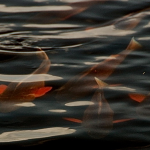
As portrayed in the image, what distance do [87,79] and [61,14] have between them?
1.25m

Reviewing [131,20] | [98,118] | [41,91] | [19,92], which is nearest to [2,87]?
[19,92]

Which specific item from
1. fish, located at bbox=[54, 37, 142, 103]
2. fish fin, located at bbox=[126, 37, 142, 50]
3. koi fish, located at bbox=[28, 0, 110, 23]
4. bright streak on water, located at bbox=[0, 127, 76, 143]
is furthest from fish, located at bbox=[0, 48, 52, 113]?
koi fish, located at bbox=[28, 0, 110, 23]

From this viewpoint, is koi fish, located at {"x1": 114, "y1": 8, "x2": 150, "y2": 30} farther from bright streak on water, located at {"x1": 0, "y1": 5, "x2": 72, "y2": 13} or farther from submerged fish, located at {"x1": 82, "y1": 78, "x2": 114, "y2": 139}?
submerged fish, located at {"x1": 82, "y1": 78, "x2": 114, "y2": 139}

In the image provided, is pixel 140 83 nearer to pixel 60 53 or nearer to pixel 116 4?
pixel 60 53

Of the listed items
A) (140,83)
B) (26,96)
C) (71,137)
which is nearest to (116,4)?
(140,83)

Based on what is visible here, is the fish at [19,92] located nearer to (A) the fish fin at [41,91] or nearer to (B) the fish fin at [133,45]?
(A) the fish fin at [41,91]

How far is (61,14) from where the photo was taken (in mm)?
4527

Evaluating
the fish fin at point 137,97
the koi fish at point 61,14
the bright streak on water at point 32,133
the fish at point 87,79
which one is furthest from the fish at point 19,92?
the koi fish at point 61,14

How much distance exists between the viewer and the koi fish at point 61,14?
4.44m

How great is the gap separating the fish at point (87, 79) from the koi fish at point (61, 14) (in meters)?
0.82

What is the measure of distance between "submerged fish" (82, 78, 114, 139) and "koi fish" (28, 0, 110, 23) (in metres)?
1.40

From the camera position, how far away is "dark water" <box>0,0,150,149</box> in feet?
9.37

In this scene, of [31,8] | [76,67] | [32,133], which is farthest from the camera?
[31,8]

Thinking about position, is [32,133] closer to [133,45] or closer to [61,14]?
[133,45]
